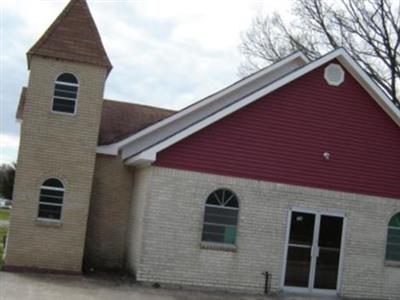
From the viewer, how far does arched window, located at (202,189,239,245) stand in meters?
17.0

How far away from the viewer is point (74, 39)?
687 inches

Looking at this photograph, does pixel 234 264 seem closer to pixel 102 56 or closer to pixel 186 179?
pixel 186 179

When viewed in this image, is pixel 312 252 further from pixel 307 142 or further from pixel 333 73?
pixel 333 73

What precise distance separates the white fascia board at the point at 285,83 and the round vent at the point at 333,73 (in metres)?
0.20

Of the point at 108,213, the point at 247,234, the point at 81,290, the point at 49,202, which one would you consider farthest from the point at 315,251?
the point at 49,202

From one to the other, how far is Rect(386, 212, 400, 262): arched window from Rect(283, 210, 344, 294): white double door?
1.52 metres

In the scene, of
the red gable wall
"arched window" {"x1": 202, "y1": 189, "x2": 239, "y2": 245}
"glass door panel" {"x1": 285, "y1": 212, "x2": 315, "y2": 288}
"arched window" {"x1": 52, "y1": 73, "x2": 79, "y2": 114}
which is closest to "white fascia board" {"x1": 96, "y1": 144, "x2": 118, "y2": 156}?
"arched window" {"x1": 52, "y1": 73, "x2": 79, "y2": 114}

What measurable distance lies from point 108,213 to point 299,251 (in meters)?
5.18

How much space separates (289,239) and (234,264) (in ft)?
5.31

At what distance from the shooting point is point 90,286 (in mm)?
15344

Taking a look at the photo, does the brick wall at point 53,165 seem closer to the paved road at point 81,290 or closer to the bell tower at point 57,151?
the bell tower at point 57,151

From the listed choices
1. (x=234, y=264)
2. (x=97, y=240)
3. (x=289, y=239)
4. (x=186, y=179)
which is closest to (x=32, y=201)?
(x=97, y=240)

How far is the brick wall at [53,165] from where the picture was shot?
16719mm

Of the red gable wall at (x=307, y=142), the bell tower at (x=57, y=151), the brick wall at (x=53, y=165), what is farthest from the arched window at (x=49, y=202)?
the red gable wall at (x=307, y=142)
